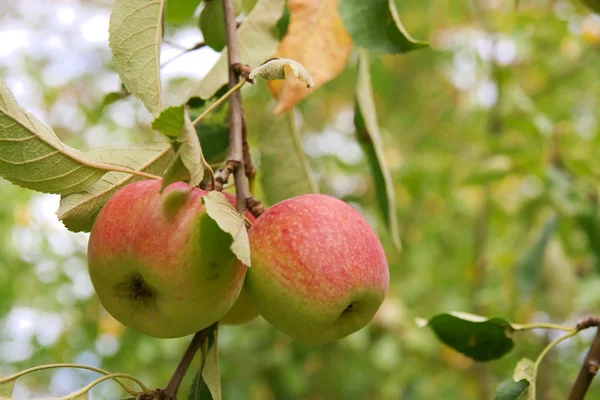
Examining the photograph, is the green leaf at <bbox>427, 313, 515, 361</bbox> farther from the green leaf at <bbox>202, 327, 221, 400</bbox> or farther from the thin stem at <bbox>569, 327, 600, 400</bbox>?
the green leaf at <bbox>202, 327, 221, 400</bbox>

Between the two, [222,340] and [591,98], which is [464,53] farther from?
[222,340]

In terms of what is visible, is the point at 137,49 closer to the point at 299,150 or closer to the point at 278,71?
the point at 278,71

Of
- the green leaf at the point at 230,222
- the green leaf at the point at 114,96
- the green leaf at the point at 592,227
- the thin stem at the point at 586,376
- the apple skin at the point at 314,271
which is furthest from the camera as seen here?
the green leaf at the point at 592,227

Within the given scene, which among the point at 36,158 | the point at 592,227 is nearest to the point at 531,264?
the point at 592,227

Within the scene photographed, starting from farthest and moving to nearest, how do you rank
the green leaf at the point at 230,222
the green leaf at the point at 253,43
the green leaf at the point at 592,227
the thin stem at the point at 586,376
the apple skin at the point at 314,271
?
1. the green leaf at the point at 592,227
2. the green leaf at the point at 253,43
3. the thin stem at the point at 586,376
4. the apple skin at the point at 314,271
5. the green leaf at the point at 230,222

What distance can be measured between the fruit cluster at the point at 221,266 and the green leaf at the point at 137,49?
5.2 inches

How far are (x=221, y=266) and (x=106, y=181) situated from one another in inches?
7.9

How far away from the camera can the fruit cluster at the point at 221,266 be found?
67 centimetres

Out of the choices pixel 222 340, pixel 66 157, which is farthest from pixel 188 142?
pixel 222 340

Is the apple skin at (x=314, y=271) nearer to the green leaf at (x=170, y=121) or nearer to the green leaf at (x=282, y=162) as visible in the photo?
the green leaf at (x=170, y=121)

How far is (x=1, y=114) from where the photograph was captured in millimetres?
657

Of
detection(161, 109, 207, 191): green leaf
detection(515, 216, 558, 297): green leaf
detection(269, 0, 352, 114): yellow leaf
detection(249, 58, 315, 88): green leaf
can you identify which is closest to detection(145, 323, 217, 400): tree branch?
detection(161, 109, 207, 191): green leaf

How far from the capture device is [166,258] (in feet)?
2.16

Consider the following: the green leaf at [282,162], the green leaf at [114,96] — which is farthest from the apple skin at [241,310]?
the green leaf at [114,96]
